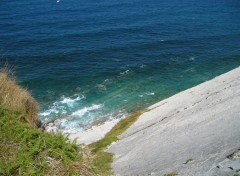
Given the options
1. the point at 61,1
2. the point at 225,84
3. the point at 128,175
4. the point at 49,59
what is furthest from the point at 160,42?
the point at 128,175

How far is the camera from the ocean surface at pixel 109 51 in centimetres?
5469

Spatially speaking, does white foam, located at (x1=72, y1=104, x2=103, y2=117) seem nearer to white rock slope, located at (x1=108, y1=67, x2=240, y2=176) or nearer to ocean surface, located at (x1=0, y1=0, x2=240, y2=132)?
ocean surface, located at (x1=0, y1=0, x2=240, y2=132)

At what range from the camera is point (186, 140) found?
2806cm

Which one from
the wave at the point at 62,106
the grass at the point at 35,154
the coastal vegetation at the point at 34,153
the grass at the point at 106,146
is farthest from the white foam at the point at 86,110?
the grass at the point at 35,154

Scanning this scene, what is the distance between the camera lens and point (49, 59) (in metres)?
68.6

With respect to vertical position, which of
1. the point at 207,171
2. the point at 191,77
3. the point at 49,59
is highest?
the point at 207,171

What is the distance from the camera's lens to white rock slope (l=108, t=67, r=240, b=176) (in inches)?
773

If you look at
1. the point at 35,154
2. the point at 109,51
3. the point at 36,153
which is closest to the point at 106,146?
the point at 36,153

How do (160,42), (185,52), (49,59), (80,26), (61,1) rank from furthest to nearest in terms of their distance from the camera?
(61,1)
(80,26)
(160,42)
(185,52)
(49,59)

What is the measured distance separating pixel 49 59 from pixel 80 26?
2112 centimetres

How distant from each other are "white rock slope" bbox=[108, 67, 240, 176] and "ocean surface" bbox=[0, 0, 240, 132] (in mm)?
10804

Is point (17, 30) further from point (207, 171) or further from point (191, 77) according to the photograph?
point (207, 171)

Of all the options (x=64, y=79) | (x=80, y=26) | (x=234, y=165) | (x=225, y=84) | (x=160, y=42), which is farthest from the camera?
(x=80, y=26)

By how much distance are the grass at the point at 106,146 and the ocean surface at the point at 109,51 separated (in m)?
4.19
